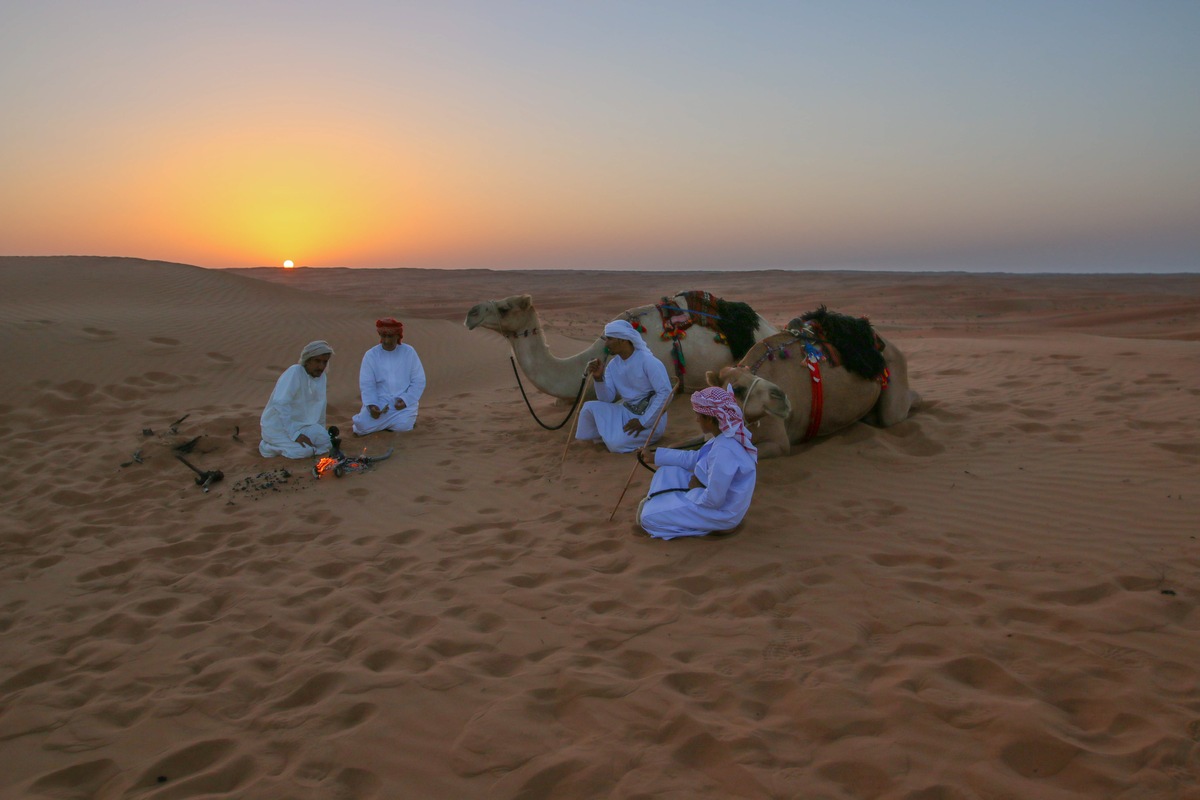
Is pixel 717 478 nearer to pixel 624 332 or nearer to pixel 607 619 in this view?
pixel 607 619

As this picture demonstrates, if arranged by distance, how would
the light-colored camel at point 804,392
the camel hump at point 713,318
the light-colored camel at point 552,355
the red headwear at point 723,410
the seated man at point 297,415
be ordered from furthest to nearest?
1. the camel hump at point 713,318
2. the light-colored camel at point 552,355
3. the seated man at point 297,415
4. the light-colored camel at point 804,392
5. the red headwear at point 723,410

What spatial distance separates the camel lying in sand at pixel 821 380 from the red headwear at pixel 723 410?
137 cm

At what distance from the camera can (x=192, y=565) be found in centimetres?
482

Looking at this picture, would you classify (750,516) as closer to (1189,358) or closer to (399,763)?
(399,763)

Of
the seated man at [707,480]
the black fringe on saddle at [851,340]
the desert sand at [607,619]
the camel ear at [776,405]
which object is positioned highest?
the black fringe on saddle at [851,340]

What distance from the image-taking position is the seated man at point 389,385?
26.7 feet

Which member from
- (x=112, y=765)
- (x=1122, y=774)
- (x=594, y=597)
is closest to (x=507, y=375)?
(x=594, y=597)

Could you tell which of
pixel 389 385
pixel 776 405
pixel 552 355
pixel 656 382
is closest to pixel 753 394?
pixel 776 405

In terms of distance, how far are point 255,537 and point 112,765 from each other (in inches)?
96.6

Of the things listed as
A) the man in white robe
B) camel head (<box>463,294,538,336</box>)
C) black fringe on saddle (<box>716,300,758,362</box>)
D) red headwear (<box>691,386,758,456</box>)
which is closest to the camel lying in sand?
the man in white robe

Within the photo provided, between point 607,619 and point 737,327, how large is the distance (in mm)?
4955

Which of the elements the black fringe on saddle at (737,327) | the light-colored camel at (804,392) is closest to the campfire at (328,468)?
the light-colored camel at (804,392)

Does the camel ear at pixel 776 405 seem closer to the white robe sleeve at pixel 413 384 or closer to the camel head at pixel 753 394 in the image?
the camel head at pixel 753 394

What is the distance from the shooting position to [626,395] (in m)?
7.07
